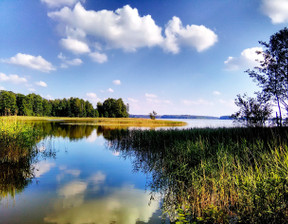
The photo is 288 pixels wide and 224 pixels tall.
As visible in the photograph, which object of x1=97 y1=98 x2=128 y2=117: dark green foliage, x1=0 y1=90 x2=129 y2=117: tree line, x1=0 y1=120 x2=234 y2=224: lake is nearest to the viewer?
x1=0 y1=120 x2=234 y2=224: lake

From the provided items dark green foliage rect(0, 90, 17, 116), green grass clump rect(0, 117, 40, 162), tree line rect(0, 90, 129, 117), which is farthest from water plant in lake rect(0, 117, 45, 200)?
tree line rect(0, 90, 129, 117)

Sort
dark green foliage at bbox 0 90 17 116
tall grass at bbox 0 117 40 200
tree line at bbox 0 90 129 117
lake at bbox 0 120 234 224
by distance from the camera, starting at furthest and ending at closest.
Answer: tree line at bbox 0 90 129 117, dark green foliage at bbox 0 90 17 116, tall grass at bbox 0 117 40 200, lake at bbox 0 120 234 224

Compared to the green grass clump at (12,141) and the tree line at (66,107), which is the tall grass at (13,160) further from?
the tree line at (66,107)

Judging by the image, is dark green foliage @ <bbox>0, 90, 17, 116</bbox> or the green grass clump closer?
the green grass clump

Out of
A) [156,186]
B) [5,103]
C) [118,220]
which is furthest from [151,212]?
[5,103]

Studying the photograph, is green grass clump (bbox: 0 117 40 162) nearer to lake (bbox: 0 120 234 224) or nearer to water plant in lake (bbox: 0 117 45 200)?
water plant in lake (bbox: 0 117 45 200)

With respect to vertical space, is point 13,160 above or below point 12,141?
below

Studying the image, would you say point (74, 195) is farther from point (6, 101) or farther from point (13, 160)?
point (6, 101)

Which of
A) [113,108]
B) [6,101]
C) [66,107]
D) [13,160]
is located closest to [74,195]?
[13,160]

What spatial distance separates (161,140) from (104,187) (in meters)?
9.48

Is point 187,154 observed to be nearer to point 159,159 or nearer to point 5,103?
point 159,159

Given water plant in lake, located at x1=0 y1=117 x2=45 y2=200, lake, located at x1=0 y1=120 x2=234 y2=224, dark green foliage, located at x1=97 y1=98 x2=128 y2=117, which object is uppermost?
dark green foliage, located at x1=97 y1=98 x2=128 y2=117

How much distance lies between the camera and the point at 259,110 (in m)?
18.8

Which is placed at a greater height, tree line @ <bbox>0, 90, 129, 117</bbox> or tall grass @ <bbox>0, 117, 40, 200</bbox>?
tree line @ <bbox>0, 90, 129, 117</bbox>
